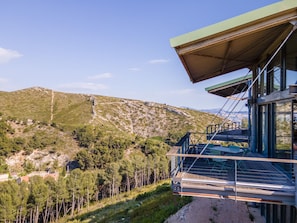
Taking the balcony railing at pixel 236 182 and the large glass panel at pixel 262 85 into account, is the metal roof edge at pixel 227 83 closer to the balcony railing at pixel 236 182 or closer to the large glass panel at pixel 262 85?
the large glass panel at pixel 262 85

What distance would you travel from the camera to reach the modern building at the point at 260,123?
4.84m

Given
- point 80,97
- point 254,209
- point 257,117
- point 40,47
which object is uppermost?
point 40,47

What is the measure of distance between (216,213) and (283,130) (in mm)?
4161

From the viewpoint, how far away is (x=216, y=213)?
9242mm

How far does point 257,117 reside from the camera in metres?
9.86

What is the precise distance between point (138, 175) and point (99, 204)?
24.7 ft

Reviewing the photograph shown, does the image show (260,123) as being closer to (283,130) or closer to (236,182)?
(283,130)

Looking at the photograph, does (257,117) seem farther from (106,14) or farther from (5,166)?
(5,166)

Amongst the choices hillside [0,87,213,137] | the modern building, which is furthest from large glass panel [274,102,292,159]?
hillside [0,87,213,137]

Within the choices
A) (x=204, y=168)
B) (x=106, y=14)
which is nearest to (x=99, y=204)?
(x=106, y=14)

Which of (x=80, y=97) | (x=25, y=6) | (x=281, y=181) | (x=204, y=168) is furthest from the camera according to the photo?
(x=80, y=97)

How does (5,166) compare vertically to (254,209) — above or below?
below

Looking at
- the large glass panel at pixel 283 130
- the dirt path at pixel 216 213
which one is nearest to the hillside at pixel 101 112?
the dirt path at pixel 216 213

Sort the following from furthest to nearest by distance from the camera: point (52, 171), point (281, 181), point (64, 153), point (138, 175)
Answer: point (64, 153) < point (52, 171) < point (138, 175) < point (281, 181)
